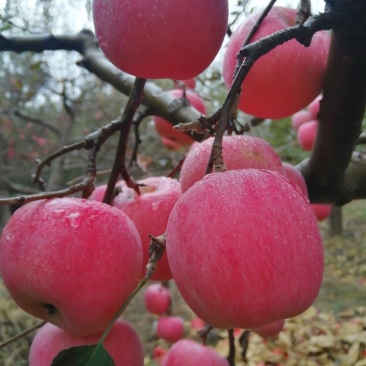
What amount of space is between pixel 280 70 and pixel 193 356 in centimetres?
52

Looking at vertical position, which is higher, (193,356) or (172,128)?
(172,128)

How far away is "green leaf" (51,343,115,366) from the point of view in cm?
42

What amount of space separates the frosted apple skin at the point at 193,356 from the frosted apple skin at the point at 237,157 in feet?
1.40

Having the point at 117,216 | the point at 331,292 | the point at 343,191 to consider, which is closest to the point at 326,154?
the point at 343,191

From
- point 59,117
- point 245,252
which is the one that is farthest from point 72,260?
Result: point 59,117

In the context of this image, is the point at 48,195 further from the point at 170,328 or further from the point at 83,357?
the point at 170,328

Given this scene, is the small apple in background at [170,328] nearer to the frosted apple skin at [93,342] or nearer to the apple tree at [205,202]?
the apple tree at [205,202]

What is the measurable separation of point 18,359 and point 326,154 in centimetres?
161

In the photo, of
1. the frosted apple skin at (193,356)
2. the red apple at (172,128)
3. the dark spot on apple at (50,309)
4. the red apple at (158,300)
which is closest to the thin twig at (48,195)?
the dark spot on apple at (50,309)

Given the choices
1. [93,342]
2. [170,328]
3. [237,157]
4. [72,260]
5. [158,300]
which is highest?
[237,157]

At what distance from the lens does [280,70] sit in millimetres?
553

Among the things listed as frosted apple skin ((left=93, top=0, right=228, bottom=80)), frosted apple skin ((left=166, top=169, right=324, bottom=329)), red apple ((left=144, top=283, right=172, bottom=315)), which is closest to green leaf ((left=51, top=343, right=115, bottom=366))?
frosted apple skin ((left=166, top=169, right=324, bottom=329))

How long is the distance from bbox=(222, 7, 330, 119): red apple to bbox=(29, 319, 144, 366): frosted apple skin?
335mm

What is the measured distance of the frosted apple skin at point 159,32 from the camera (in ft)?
1.42
